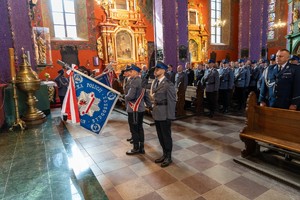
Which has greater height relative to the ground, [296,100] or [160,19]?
[160,19]

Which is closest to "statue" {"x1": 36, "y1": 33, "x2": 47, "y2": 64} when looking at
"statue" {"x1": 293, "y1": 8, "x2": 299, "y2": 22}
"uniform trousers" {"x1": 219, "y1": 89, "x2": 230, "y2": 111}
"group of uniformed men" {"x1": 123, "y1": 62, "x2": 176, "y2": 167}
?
"group of uniformed men" {"x1": 123, "y1": 62, "x2": 176, "y2": 167}

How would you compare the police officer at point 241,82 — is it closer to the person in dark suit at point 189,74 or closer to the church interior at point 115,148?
the church interior at point 115,148

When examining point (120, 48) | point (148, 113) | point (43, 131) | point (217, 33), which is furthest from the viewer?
point (217, 33)

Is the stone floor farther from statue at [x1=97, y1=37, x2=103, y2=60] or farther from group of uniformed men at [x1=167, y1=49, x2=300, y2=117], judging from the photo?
statue at [x1=97, y1=37, x2=103, y2=60]

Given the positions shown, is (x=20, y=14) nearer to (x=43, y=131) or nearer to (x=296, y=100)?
(x=43, y=131)

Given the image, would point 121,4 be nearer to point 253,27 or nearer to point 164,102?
point 253,27

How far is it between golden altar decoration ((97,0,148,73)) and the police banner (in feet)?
27.6

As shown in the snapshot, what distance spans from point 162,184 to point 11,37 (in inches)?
169

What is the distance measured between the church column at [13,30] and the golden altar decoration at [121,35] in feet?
20.0

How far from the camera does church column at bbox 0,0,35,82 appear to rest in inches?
170

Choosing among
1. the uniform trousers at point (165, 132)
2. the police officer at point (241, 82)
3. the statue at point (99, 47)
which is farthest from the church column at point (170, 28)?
the uniform trousers at point (165, 132)

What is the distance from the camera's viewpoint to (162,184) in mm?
2689

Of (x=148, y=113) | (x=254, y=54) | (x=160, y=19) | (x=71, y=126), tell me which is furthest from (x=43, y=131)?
(x=254, y=54)

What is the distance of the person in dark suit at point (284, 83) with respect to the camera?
3.15 m
